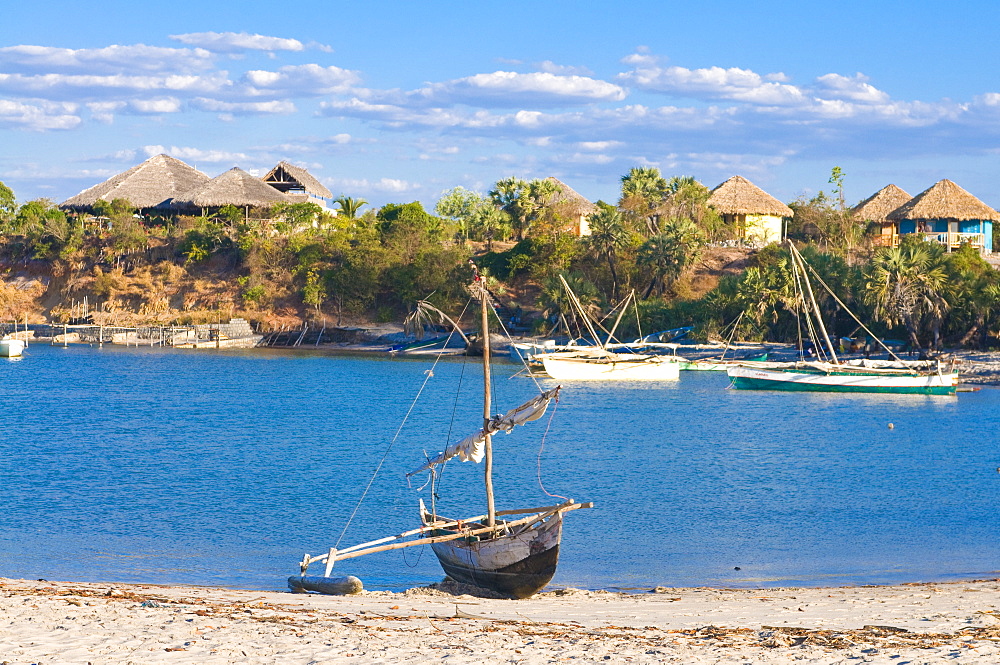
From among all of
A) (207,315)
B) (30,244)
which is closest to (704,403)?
(207,315)

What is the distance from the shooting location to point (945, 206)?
6756 cm

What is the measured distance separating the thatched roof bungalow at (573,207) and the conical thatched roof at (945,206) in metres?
21.0

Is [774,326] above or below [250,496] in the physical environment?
above

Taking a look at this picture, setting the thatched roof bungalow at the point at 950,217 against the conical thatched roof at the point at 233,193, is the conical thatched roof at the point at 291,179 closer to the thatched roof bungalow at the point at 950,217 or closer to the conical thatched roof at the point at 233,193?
the conical thatched roof at the point at 233,193

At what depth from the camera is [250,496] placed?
23844 mm

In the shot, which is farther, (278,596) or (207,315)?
(207,315)

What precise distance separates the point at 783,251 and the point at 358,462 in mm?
40889

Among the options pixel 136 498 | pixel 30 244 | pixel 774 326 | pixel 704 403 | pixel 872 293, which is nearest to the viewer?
pixel 136 498

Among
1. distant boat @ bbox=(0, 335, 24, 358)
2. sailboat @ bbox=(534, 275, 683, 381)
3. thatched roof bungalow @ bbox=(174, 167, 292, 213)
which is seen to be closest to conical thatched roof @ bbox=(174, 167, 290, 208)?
thatched roof bungalow @ bbox=(174, 167, 292, 213)

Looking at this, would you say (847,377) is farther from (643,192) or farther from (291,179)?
(291,179)

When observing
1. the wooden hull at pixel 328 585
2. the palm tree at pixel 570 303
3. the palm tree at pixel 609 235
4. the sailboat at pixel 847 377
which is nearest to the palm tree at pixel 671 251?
the palm tree at pixel 609 235

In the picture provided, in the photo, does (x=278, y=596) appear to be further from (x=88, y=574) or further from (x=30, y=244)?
(x=30, y=244)

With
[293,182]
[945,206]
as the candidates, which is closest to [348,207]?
[293,182]

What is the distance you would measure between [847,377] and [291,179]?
5620 centimetres
